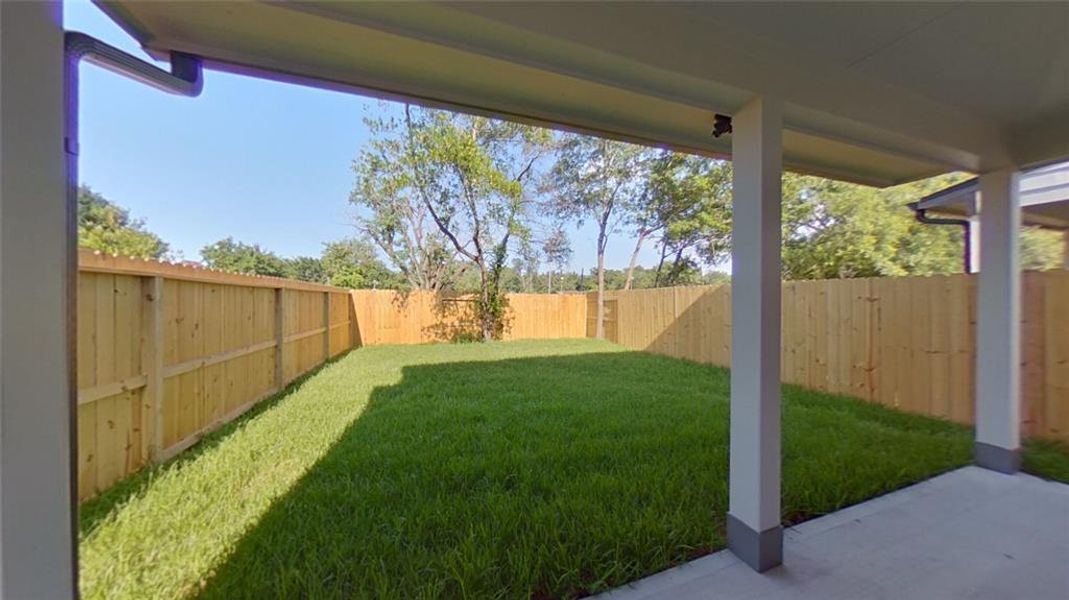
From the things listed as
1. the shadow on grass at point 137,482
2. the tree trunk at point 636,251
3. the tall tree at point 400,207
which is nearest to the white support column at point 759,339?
the shadow on grass at point 137,482

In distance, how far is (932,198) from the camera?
155 inches

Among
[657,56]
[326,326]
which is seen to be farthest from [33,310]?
[326,326]

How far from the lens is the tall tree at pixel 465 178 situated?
10.4 m

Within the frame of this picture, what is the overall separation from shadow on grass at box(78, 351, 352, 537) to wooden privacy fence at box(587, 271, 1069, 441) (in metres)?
6.03

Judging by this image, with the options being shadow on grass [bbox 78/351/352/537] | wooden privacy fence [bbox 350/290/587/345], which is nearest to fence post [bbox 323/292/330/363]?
wooden privacy fence [bbox 350/290/587/345]

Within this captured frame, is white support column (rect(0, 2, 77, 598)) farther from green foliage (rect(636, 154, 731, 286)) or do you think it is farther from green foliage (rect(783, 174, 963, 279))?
green foliage (rect(636, 154, 731, 286))

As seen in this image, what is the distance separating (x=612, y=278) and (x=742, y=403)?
2566 cm

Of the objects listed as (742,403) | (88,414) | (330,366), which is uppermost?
(742,403)

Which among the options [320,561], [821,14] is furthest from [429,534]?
[821,14]

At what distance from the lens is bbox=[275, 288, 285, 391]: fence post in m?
5.11

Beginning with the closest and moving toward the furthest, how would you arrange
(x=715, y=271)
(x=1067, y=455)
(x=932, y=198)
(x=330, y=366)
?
(x=1067, y=455) → (x=932, y=198) → (x=330, y=366) → (x=715, y=271)

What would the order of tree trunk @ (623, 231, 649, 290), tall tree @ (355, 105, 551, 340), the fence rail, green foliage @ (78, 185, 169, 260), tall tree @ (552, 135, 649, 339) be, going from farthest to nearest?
tree trunk @ (623, 231, 649, 290) < tall tree @ (552, 135, 649, 339) < tall tree @ (355, 105, 551, 340) < the fence rail < green foliage @ (78, 185, 169, 260)

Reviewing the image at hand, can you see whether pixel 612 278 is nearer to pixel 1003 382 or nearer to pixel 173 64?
pixel 1003 382

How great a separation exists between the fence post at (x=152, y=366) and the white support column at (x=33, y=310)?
212cm
